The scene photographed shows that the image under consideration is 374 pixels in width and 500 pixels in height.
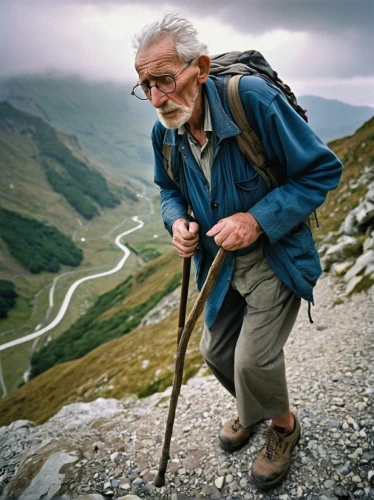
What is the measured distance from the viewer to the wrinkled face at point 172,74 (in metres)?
3.48

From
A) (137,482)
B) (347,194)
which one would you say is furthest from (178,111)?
(347,194)

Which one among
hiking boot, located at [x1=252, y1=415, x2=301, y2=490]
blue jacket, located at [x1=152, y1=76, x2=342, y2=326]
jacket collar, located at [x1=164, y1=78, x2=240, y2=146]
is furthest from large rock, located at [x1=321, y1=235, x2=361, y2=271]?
jacket collar, located at [x1=164, y1=78, x2=240, y2=146]

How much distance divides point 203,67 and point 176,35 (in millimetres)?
387

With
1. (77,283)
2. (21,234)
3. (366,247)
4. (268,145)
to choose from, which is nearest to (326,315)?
(366,247)

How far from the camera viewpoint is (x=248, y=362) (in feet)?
13.1

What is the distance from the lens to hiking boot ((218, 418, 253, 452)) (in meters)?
5.38

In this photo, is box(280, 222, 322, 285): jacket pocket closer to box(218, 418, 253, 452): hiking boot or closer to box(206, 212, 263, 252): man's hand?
box(206, 212, 263, 252): man's hand

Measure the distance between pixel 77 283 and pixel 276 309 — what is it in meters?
148

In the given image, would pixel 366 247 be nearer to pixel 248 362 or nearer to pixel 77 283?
pixel 248 362

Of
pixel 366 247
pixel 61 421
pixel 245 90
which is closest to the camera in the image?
pixel 245 90

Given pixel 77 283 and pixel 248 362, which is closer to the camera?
pixel 248 362

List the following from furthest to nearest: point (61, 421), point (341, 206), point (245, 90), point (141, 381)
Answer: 1. point (341, 206)
2. point (141, 381)
3. point (61, 421)
4. point (245, 90)

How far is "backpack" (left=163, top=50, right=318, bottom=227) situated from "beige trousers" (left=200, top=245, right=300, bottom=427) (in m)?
0.88

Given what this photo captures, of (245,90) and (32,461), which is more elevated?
(245,90)
